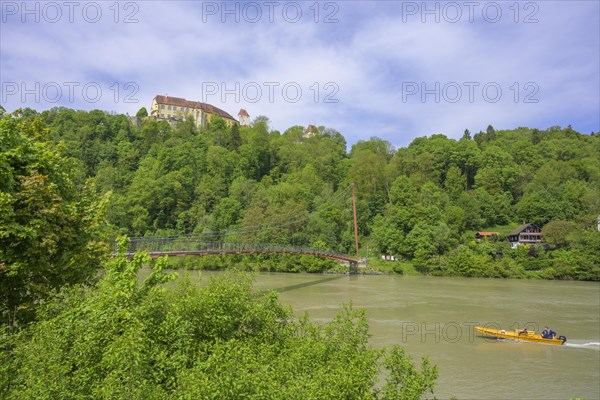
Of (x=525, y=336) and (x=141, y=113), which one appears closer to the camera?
(x=525, y=336)

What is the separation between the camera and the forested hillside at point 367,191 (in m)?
36.0

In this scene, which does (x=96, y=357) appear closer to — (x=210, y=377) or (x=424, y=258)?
(x=210, y=377)

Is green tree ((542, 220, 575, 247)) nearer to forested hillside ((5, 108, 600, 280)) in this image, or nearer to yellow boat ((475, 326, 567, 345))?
forested hillside ((5, 108, 600, 280))

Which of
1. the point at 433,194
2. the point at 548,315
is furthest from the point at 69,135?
the point at 548,315

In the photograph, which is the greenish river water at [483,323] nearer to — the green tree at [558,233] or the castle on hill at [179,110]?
the green tree at [558,233]

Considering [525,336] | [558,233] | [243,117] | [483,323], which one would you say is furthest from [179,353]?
[243,117]

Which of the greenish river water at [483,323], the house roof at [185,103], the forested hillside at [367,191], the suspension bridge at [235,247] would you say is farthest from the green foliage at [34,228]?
the house roof at [185,103]

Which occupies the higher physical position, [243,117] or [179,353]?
[243,117]

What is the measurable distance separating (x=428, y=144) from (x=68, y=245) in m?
55.8

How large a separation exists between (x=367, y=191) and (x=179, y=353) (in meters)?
45.2

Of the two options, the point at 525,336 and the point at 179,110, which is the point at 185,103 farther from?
the point at 525,336

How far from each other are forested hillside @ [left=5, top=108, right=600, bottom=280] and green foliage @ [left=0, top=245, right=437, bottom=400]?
81.5 ft

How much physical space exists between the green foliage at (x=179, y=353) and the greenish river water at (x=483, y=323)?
4460 millimetres

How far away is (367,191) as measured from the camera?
159ft
